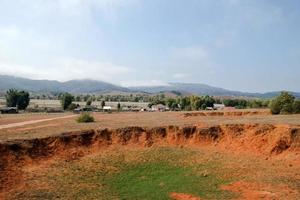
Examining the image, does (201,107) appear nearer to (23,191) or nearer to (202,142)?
(202,142)

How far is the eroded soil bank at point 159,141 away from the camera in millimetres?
31375

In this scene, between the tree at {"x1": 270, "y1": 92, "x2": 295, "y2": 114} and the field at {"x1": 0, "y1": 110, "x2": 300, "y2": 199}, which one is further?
the tree at {"x1": 270, "y1": 92, "x2": 295, "y2": 114}

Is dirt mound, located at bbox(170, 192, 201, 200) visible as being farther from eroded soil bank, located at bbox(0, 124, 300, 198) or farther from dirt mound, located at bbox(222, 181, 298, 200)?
eroded soil bank, located at bbox(0, 124, 300, 198)

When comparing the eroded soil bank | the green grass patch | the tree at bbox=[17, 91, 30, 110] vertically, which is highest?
the tree at bbox=[17, 91, 30, 110]

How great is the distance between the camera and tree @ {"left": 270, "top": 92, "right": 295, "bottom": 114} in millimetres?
56347

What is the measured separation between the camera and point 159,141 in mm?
36125

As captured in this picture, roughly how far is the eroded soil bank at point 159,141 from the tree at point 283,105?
2194cm

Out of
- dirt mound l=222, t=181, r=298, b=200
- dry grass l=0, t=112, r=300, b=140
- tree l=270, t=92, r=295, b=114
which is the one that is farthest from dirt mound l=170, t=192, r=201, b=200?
tree l=270, t=92, r=295, b=114

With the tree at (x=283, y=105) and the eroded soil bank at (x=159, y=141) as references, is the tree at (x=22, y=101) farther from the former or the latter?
the eroded soil bank at (x=159, y=141)

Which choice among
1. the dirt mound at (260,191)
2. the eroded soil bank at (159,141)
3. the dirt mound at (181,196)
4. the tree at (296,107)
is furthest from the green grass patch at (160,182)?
the tree at (296,107)

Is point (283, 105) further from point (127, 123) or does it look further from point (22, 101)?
point (22, 101)

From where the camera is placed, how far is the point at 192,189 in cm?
2714

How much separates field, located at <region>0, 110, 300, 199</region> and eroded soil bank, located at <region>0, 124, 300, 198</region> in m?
0.07

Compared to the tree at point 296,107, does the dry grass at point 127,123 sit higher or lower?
lower
